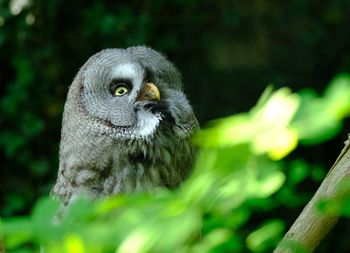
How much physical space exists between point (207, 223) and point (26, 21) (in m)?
3.07

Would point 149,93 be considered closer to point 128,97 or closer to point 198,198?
point 128,97

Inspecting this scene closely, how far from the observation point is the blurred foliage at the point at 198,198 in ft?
1.48

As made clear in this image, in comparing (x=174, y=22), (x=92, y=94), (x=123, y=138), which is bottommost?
(x=123, y=138)

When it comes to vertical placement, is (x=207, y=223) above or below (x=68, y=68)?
below

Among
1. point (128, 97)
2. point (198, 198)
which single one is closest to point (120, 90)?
point (128, 97)

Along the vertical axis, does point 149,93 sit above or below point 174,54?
below

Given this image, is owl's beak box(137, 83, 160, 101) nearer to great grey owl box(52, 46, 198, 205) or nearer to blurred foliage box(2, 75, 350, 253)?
great grey owl box(52, 46, 198, 205)

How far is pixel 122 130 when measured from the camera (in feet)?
6.06

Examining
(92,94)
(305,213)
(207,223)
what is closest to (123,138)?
(92,94)

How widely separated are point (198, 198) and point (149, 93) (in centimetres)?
136

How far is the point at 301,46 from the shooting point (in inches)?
148

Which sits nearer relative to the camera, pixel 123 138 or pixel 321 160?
pixel 123 138

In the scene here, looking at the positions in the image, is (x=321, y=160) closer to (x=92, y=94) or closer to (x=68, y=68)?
(x=68, y=68)

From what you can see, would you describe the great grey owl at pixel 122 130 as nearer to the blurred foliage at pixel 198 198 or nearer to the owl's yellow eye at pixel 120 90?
the owl's yellow eye at pixel 120 90
